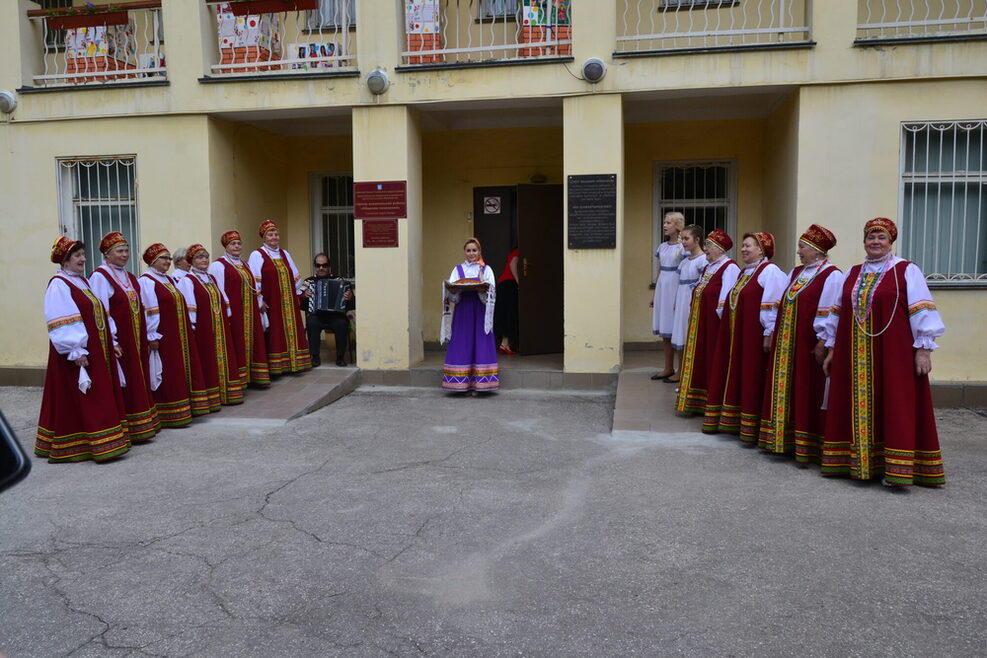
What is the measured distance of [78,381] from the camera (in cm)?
638

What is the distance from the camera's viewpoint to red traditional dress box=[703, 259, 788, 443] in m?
6.64

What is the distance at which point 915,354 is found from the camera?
548cm

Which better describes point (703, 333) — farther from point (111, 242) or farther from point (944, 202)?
point (111, 242)

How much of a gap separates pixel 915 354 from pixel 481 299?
4.70m

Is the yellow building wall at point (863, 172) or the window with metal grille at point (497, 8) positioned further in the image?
the window with metal grille at point (497, 8)

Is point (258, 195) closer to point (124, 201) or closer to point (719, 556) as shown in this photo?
point (124, 201)

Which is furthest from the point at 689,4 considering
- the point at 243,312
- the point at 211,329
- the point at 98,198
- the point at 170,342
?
the point at 98,198

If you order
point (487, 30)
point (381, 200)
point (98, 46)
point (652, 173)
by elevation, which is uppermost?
point (487, 30)

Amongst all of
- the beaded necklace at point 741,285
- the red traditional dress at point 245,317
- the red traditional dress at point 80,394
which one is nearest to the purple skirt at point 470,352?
the red traditional dress at point 245,317

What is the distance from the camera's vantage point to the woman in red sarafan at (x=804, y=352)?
19.8 ft

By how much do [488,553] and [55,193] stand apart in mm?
8634

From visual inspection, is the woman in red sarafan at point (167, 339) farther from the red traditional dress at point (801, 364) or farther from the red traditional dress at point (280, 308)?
the red traditional dress at point (801, 364)

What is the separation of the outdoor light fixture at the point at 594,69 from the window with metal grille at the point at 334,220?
4.46 m

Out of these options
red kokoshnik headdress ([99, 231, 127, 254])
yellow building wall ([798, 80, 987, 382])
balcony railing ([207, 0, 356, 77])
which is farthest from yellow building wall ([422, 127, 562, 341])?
red kokoshnik headdress ([99, 231, 127, 254])
